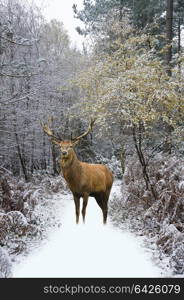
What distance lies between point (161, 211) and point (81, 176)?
69.7 inches

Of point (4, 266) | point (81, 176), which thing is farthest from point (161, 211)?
point (4, 266)

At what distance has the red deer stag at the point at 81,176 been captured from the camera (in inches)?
215

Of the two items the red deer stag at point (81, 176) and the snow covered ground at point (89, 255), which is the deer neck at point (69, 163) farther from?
the snow covered ground at point (89, 255)

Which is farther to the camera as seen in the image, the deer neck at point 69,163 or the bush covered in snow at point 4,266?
the deer neck at point 69,163

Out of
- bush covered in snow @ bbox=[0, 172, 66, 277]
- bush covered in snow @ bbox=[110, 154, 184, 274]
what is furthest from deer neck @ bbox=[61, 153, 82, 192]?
bush covered in snow @ bbox=[110, 154, 184, 274]

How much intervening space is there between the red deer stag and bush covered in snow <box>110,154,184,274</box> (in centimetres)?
99

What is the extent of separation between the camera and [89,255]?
448 cm

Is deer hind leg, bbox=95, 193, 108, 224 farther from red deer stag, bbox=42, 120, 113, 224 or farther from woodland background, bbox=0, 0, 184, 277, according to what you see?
woodland background, bbox=0, 0, 184, 277

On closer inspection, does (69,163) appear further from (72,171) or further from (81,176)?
(81,176)

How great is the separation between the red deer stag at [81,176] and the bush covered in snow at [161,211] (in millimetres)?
987

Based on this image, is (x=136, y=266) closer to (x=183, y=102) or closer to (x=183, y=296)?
(x=183, y=296)

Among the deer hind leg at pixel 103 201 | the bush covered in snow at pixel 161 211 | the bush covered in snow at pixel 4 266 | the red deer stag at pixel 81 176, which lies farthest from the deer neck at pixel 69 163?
the bush covered in snow at pixel 4 266

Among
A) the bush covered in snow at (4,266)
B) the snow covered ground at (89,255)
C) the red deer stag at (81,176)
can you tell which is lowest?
the snow covered ground at (89,255)

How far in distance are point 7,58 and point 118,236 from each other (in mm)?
8446
